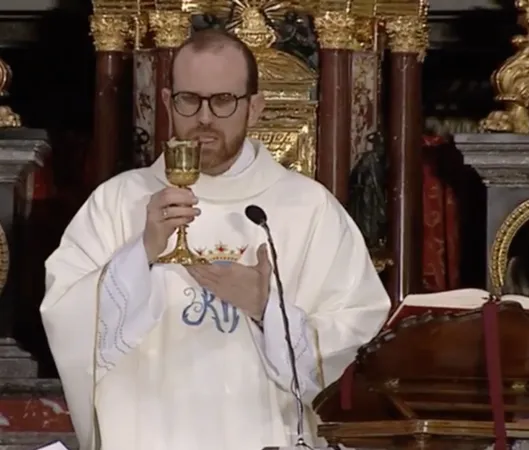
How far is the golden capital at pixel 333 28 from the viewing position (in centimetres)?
700

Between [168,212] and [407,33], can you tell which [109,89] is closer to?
[407,33]

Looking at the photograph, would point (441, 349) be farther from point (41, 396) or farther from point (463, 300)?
point (41, 396)

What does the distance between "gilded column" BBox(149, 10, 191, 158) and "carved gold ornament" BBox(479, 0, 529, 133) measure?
134 cm

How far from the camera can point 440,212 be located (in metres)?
7.78

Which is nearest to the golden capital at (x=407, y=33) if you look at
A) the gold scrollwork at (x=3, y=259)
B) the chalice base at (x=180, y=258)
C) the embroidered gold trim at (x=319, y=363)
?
the gold scrollwork at (x=3, y=259)

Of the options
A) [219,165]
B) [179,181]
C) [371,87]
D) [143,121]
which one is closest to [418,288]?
[371,87]

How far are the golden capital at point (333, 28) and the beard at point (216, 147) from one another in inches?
92.6

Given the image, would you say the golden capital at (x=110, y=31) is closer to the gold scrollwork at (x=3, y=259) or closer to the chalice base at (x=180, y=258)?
the gold scrollwork at (x=3, y=259)

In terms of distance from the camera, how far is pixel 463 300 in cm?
393

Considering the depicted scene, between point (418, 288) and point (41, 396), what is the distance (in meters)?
1.80

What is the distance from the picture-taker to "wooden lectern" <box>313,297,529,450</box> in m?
3.43

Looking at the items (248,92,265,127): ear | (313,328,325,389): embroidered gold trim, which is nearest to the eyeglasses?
(248,92,265,127): ear

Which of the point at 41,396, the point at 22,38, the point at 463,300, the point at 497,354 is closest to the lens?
the point at 497,354

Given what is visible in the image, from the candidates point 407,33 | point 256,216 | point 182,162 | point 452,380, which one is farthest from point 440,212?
point 452,380
